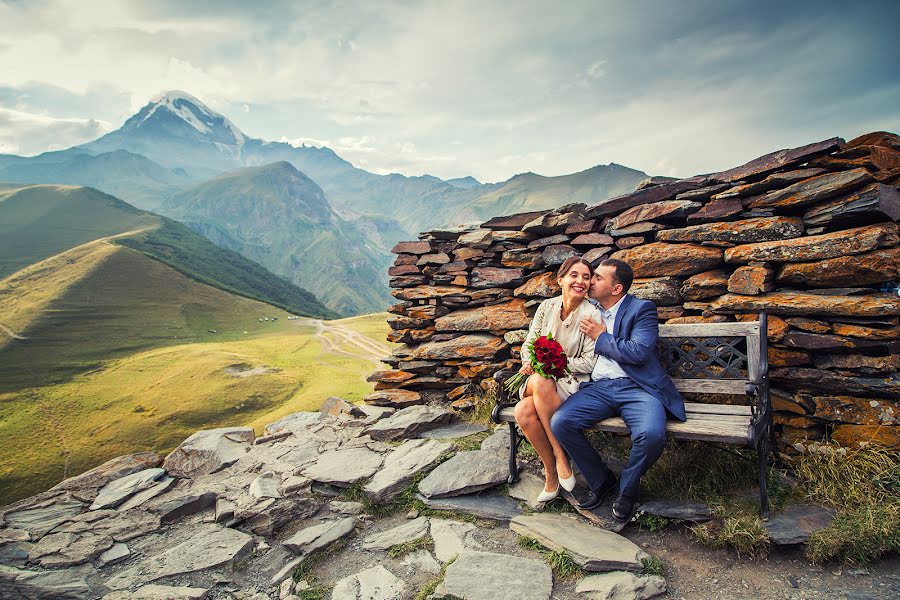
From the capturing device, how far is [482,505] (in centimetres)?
475

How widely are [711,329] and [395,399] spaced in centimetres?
520

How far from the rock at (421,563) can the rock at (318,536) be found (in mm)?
851

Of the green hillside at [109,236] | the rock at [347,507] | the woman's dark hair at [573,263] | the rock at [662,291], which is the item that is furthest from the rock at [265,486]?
the green hillside at [109,236]

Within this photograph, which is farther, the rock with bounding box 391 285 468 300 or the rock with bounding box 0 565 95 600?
the rock with bounding box 391 285 468 300

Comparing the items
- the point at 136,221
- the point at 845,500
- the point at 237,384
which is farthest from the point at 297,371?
the point at 136,221

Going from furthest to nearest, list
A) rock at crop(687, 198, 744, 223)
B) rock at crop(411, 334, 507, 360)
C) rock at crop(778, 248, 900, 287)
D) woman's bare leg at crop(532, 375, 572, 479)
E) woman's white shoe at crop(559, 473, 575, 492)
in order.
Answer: rock at crop(411, 334, 507, 360)
rock at crop(687, 198, 744, 223)
woman's bare leg at crop(532, 375, 572, 479)
woman's white shoe at crop(559, 473, 575, 492)
rock at crop(778, 248, 900, 287)

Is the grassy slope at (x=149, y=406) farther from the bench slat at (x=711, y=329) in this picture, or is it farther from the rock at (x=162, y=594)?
the bench slat at (x=711, y=329)

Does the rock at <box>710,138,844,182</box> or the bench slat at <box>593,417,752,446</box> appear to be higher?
the rock at <box>710,138,844,182</box>

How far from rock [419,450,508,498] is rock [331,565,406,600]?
1.17 m

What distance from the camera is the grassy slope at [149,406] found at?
1025 inches

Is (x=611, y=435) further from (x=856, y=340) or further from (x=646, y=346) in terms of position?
(x=856, y=340)

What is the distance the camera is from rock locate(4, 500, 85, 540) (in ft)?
16.9

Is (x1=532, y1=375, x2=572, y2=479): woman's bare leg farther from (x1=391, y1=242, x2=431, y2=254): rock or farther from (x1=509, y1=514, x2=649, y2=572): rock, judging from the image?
(x1=391, y1=242, x2=431, y2=254): rock

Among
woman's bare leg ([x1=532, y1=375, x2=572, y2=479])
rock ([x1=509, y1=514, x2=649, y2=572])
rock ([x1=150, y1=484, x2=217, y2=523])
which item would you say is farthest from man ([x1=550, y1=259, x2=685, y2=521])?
rock ([x1=150, y1=484, x2=217, y2=523])
